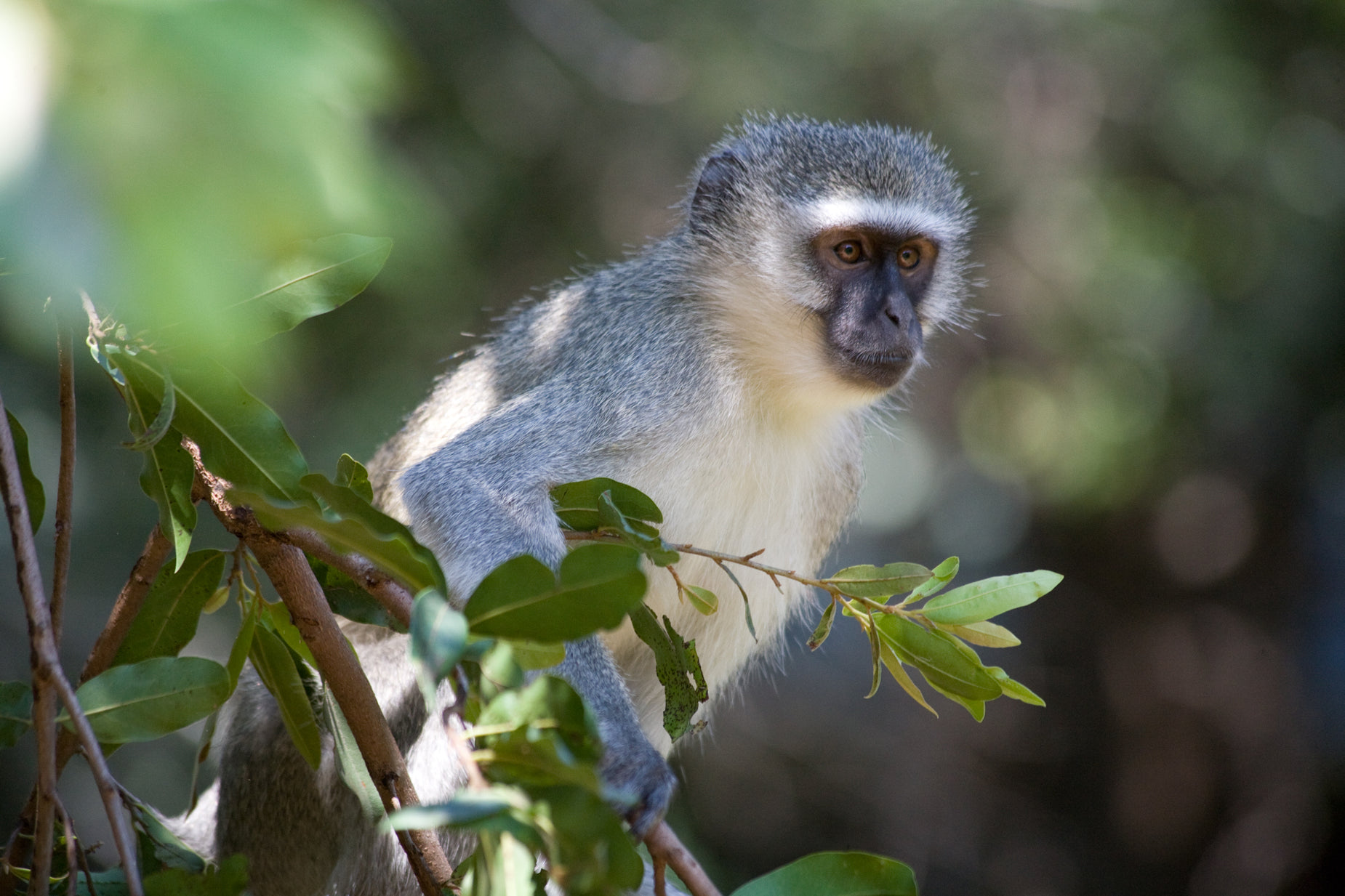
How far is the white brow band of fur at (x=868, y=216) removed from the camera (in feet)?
10.4

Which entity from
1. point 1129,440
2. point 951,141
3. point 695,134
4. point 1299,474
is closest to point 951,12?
point 951,141

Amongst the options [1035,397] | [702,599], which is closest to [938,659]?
[702,599]

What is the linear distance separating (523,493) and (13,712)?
3.63ft

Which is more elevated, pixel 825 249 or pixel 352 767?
pixel 825 249

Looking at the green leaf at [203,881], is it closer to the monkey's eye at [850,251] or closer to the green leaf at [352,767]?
the green leaf at [352,767]

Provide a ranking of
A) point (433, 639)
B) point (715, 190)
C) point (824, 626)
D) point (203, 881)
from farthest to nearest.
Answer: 1. point (715, 190)
2. point (824, 626)
3. point (203, 881)
4. point (433, 639)

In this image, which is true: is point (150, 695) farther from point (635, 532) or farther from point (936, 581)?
point (936, 581)

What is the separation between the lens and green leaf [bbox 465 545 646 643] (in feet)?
4.02

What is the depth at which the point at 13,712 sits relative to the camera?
1696 mm

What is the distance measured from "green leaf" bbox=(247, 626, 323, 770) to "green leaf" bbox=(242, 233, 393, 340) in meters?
0.49

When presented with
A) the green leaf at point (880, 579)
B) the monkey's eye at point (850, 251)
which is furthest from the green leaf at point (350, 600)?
the monkey's eye at point (850, 251)

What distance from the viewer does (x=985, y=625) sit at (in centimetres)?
188

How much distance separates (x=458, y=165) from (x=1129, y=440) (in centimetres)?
368

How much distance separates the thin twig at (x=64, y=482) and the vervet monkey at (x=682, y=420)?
81 cm
